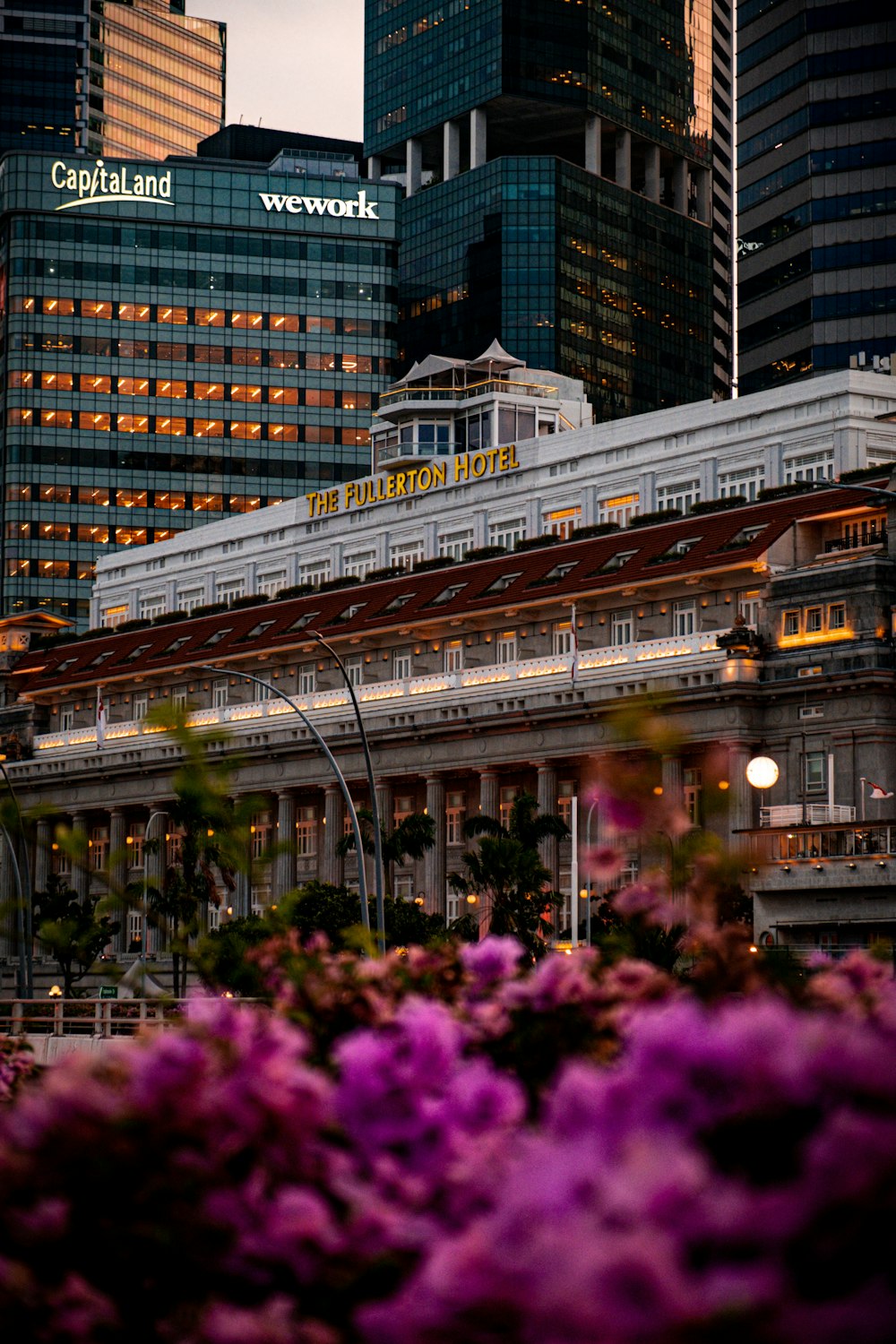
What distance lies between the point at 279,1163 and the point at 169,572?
157609 millimetres

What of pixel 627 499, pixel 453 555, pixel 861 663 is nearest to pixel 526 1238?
pixel 861 663

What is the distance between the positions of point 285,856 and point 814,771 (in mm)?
36416

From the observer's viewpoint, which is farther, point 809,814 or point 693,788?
point 693,788

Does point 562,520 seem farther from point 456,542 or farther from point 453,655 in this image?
point 453,655

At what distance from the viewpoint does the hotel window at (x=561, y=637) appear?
380 feet

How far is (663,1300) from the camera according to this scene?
26.9 feet

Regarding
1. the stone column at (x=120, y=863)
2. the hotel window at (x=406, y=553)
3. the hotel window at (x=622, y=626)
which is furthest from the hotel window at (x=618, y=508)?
the stone column at (x=120, y=863)

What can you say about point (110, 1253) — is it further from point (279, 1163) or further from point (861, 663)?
point (861, 663)

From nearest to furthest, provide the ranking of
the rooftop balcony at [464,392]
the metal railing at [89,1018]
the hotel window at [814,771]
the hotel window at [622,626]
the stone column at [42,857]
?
1. the metal railing at [89,1018]
2. the hotel window at [814,771]
3. the hotel window at [622,626]
4. the stone column at [42,857]
5. the rooftop balcony at [464,392]

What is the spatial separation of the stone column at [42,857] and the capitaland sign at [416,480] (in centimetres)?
2731

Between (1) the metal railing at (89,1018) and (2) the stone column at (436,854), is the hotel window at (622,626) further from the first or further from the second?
(1) the metal railing at (89,1018)

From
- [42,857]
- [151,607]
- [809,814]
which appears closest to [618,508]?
[809,814]

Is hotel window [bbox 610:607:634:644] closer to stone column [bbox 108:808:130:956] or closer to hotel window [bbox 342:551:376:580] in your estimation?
hotel window [bbox 342:551:376:580]

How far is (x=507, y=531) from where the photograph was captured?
447 ft
